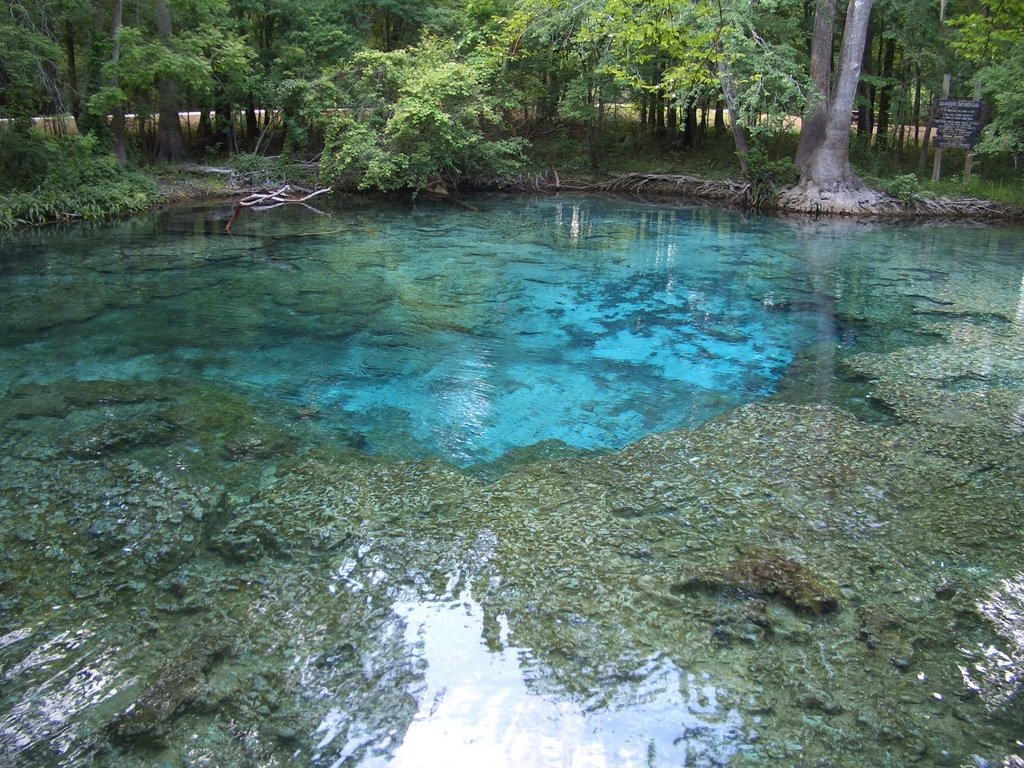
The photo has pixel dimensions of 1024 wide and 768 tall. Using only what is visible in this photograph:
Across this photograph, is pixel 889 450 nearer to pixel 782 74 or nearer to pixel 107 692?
pixel 107 692

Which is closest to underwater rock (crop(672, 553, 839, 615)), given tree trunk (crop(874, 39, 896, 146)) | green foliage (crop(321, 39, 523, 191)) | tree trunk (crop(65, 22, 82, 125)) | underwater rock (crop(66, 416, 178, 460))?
underwater rock (crop(66, 416, 178, 460))

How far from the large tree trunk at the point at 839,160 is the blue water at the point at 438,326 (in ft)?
12.8

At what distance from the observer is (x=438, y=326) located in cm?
902

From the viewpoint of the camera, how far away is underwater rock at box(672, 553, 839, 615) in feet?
12.5

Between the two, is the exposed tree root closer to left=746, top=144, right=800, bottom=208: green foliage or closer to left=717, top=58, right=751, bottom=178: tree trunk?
left=746, top=144, right=800, bottom=208: green foliage

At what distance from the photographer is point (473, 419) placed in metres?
6.32

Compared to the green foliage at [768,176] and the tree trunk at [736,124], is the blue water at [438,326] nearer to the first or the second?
the tree trunk at [736,124]

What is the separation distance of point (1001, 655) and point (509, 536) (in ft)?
8.04

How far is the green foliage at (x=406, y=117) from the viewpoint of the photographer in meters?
17.5

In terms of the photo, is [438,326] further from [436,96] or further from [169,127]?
[169,127]

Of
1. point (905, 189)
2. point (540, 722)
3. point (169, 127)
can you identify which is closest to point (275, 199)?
point (169, 127)

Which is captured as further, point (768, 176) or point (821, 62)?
point (768, 176)

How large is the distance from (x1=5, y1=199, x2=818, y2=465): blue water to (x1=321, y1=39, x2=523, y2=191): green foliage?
354cm

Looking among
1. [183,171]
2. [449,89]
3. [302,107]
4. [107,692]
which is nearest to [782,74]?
[449,89]
